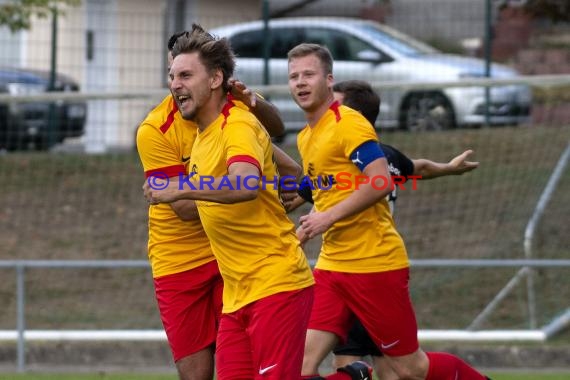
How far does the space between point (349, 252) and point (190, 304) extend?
0.89 metres

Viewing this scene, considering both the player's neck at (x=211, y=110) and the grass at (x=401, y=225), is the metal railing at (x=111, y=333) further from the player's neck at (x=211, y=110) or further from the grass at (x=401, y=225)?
the player's neck at (x=211, y=110)

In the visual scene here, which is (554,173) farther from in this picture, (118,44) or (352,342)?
(352,342)

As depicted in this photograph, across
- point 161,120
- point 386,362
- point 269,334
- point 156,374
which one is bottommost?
point 156,374

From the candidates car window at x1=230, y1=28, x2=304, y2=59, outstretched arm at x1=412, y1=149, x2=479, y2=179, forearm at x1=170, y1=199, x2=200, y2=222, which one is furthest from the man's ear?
car window at x1=230, y1=28, x2=304, y2=59

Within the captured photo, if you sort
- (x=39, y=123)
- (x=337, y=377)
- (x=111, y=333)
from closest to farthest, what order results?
(x=337, y=377)
(x=111, y=333)
(x=39, y=123)

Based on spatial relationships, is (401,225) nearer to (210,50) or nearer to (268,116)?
(268,116)

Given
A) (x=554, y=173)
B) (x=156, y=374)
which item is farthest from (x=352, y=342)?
(x=554, y=173)

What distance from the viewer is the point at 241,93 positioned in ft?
19.1

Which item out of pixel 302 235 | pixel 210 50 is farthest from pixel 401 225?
pixel 210 50

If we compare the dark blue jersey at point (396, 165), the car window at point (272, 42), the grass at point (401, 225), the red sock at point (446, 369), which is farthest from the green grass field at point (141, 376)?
the car window at point (272, 42)

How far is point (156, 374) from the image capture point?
391 inches

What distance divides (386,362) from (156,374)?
3.36 metres

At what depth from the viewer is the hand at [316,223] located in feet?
19.8

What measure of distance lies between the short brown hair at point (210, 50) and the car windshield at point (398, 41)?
8.27 m
